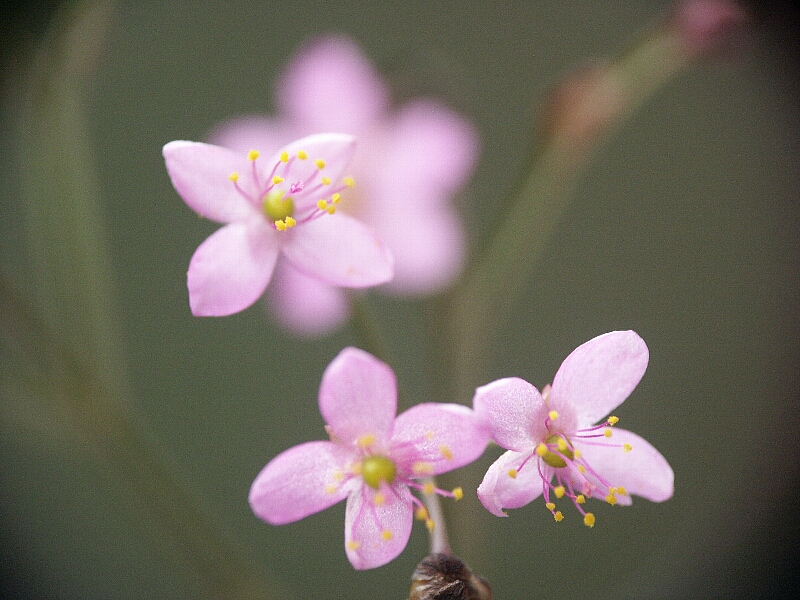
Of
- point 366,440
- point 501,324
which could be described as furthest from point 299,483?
point 501,324

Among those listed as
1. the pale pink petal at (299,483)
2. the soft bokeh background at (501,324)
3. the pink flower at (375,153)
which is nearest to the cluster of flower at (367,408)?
the pale pink petal at (299,483)

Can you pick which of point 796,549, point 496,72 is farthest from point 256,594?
point 496,72

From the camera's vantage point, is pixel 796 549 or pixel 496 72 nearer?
pixel 796 549

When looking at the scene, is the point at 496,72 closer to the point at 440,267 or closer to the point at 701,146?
the point at 701,146

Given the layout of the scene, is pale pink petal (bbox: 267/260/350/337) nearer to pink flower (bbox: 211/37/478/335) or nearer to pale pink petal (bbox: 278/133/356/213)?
pink flower (bbox: 211/37/478/335)

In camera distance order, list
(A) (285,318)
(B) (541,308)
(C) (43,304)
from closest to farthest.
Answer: (C) (43,304) → (A) (285,318) → (B) (541,308)

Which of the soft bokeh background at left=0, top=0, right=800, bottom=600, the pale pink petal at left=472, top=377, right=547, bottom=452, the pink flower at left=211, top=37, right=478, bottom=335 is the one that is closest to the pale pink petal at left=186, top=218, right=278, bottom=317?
the pale pink petal at left=472, top=377, right=547, bottom=452

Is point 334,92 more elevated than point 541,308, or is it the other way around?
point 334,92
